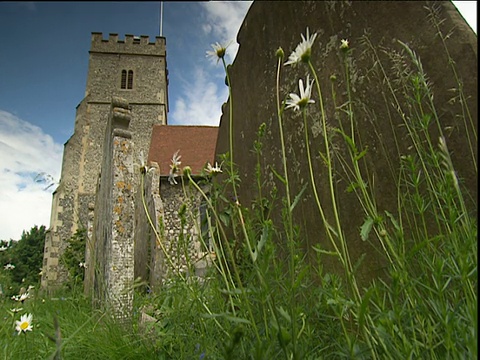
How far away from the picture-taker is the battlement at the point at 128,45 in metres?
17.6

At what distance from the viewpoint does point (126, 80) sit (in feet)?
56.9

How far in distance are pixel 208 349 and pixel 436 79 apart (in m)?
1.27

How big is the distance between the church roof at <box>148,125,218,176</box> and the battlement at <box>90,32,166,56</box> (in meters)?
5.49

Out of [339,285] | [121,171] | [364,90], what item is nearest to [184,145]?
[121,171]

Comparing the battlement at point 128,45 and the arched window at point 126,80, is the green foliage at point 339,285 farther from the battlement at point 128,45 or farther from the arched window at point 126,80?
the battlement at point 128,45

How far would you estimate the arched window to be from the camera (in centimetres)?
1723

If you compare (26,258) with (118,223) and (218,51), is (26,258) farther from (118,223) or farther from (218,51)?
(218,51)

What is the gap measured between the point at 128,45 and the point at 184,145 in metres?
8.40

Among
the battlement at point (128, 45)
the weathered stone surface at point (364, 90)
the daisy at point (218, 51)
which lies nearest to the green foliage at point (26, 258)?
the weathered stone surface at point (364, 90)

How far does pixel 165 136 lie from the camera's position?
1389cm

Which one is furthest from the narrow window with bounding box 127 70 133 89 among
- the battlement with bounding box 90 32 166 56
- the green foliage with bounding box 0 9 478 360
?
the green foliage with bounding box 0 9 478 360

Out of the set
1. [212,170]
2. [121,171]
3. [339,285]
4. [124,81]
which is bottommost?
[339,285]

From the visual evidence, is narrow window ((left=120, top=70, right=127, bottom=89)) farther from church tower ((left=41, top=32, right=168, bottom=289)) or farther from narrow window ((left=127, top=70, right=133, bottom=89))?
narrow window ((left=127, top=70, right=133, bottom=89))

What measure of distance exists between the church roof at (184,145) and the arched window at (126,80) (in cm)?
376
